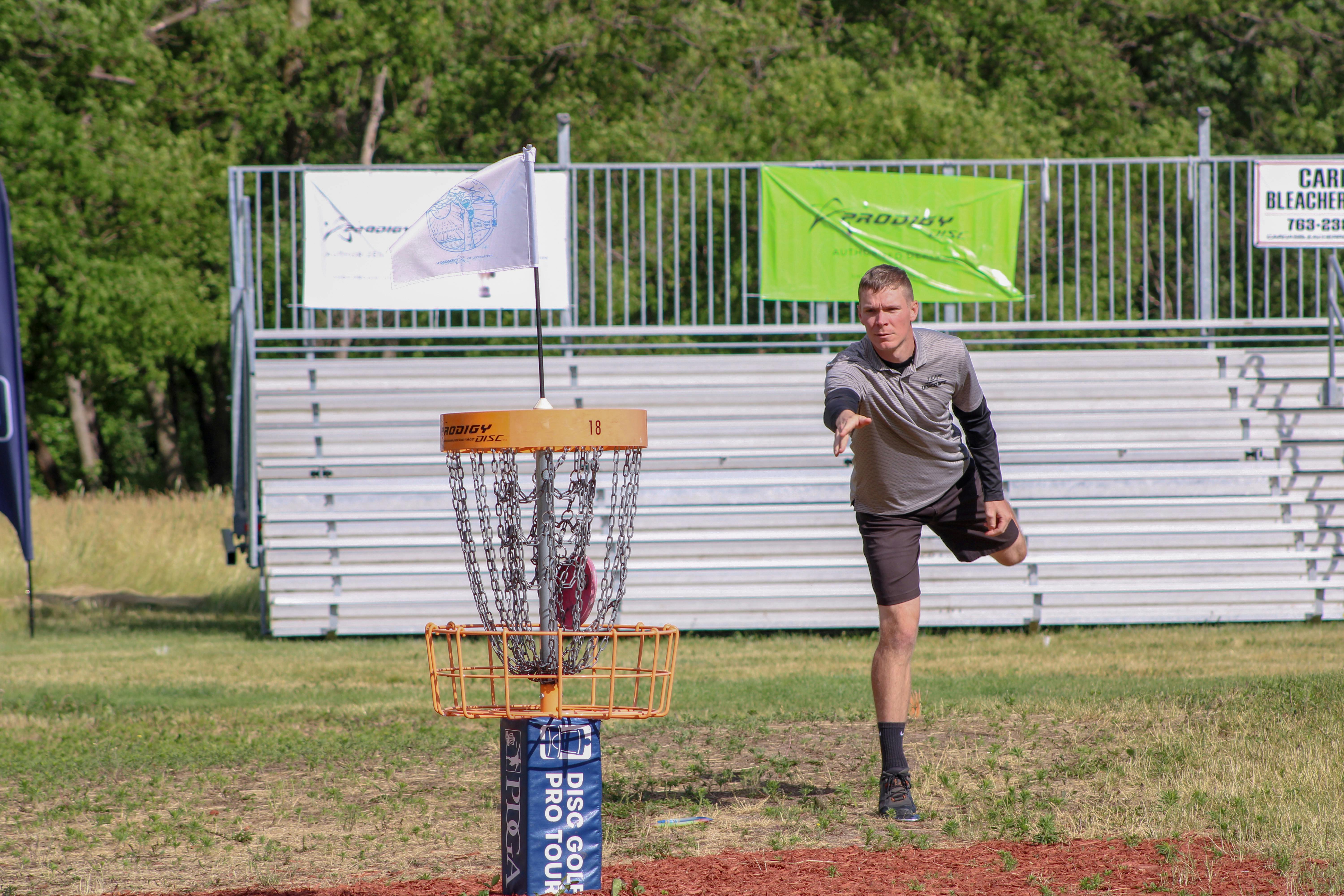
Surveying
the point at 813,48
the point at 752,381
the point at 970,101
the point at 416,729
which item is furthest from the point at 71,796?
the point at 813,48

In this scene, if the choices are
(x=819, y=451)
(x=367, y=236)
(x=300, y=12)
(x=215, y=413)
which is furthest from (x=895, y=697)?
(x=215, y=413)

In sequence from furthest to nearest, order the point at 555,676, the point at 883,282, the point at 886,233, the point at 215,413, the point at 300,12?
the point at 215,413
the point at 300,12
the point at 886,233
the point at 883,282
the point at 555,676

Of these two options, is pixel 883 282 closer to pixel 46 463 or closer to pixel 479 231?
pixel 479 231

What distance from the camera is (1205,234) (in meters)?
14.5

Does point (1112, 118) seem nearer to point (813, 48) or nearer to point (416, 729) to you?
point (813, 48)

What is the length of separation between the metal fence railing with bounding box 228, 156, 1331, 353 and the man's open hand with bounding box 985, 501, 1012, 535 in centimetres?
730

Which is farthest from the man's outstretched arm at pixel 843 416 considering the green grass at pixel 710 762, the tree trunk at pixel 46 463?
the tree trunk at pixel 46 463

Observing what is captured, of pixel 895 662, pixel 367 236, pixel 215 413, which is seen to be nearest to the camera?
pixel 895 662

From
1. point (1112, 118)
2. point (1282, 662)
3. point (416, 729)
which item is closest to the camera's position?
point (416, 729)

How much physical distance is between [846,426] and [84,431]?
31.9 meters

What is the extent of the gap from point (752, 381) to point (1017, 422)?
247 cm

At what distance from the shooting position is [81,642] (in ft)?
42.7

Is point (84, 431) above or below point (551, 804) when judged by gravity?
above

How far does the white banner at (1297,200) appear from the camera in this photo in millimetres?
14477
